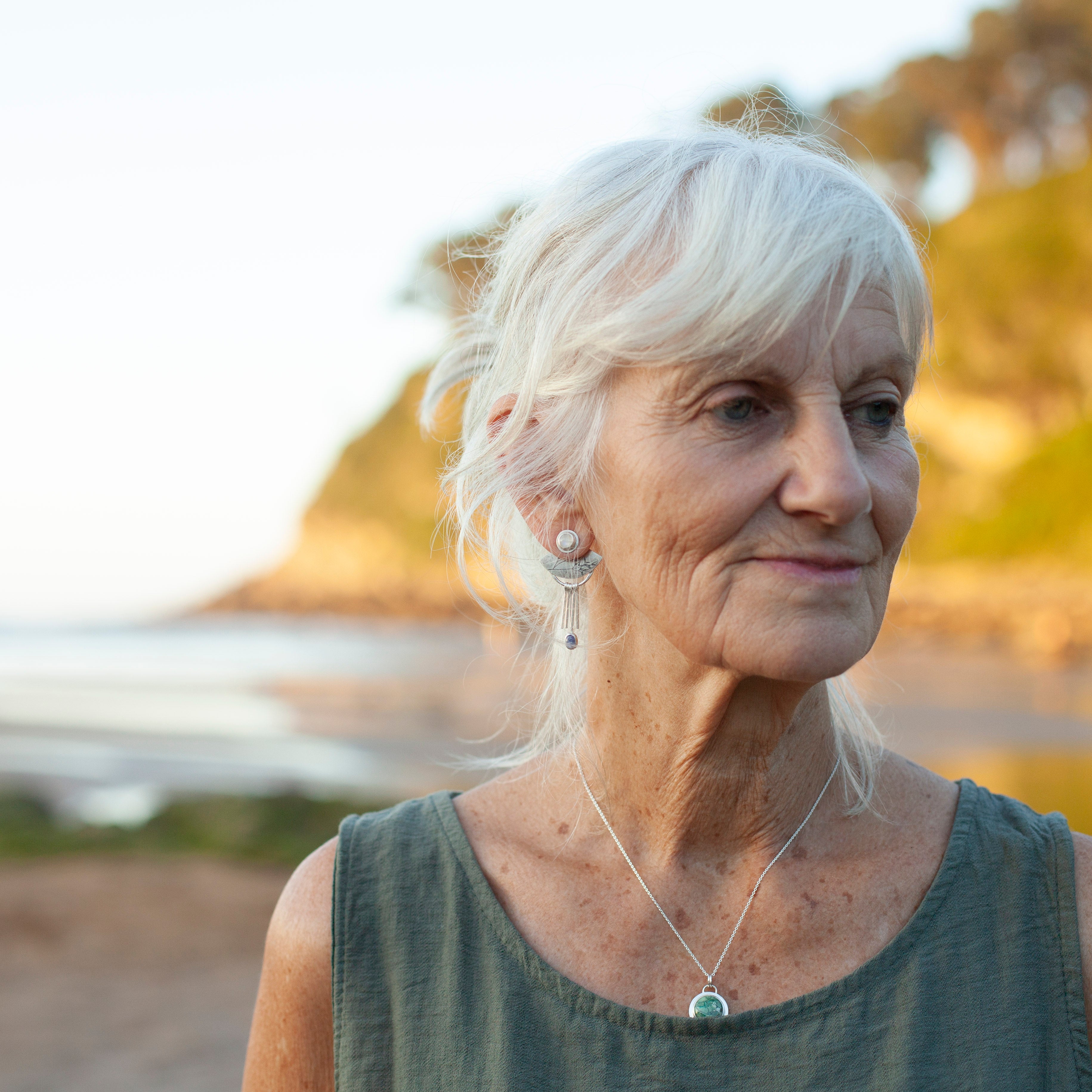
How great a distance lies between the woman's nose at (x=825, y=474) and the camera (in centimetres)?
132

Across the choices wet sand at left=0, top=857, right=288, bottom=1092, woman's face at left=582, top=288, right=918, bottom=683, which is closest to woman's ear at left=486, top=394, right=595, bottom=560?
woman's face at left=582, top=288, right=918, bottom=683

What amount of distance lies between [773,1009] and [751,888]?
188mm

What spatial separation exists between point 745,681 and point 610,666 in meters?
0.24

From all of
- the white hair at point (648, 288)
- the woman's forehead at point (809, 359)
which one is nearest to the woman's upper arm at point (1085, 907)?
the white hair at point (648, 288)

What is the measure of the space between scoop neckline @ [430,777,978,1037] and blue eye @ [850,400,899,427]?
A: 1.89ft

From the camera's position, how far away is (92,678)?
85.8 ft

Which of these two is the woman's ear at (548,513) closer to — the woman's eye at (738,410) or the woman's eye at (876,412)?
the woman's eye at (738,410)

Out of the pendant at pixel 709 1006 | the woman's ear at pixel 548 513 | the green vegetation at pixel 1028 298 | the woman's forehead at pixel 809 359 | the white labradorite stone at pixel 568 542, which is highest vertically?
the green vegetation at pixel 1028 298

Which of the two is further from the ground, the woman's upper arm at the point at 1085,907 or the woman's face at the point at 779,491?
the woman's face at the point at 779,491

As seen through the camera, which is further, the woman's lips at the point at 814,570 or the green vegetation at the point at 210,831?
the green vegetation at the point at 210,831

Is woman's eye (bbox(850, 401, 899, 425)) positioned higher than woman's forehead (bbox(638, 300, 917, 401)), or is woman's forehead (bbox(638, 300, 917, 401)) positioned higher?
woman's forehead (bbox(638, 300, 917, 401))

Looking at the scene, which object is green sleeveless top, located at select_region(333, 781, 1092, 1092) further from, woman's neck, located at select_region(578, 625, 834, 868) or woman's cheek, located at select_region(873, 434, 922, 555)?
woman's cheek, located at select_region(873, 434, 922, 555)

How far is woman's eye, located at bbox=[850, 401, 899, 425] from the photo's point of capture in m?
1.42

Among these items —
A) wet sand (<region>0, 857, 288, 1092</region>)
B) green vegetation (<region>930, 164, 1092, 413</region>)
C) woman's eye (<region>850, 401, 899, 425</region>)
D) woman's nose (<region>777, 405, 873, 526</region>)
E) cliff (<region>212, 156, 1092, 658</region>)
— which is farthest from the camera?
green vegetation (<region>930, 164, 1092, 413</region>)
